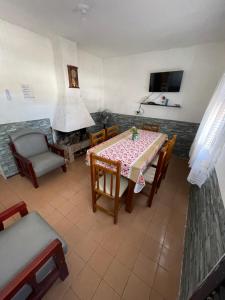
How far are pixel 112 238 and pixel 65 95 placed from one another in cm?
269

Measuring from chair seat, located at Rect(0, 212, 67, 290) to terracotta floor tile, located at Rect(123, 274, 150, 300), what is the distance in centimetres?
63

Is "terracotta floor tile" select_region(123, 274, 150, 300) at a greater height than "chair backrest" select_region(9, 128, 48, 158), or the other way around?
"chair backrest" select_region(9, 128, 48, 158)

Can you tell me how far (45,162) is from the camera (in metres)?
2.14

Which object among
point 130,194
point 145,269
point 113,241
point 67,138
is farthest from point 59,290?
point 67,138

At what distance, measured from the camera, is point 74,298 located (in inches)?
39.8

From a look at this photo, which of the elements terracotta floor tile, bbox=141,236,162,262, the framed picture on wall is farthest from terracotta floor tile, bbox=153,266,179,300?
the framed picture on wall

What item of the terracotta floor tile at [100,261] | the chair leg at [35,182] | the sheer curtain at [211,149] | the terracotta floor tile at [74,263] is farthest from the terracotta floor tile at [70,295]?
the sheer curtain at [211,149]

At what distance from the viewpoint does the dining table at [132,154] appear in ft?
4.51

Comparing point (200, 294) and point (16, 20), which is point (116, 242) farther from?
point (16, 20)

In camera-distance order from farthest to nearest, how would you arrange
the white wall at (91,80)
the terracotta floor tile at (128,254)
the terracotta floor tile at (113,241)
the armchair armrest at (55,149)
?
the white wall at (91,80) < the armchair armrest at (55,149) < the terracotta floor tile at (113,241) < the terracotta floor tile at (128,254)

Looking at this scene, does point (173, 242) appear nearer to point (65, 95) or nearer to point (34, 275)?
point (34, 275)

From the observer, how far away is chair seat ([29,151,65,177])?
2.04m

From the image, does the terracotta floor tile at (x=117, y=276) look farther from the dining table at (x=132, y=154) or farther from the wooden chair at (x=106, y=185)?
the dining table at (x=132, y=154)

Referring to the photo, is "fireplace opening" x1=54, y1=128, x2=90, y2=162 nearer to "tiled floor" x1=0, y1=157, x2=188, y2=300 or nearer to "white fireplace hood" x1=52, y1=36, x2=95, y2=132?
"white fireplace hood" x1=52, y1=36, x2=95, y2=132
